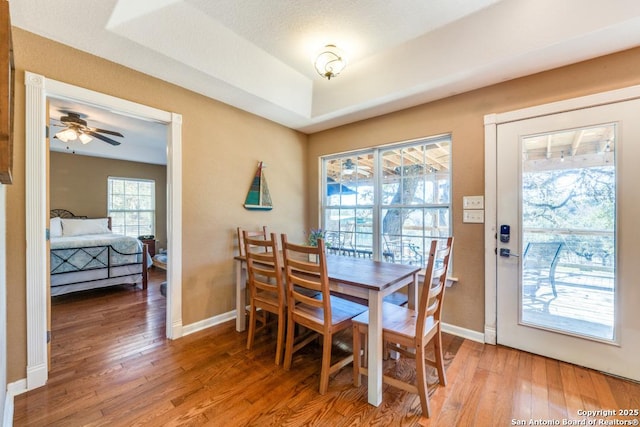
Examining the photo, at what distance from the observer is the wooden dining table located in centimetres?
169

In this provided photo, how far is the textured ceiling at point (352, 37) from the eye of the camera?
1.77m

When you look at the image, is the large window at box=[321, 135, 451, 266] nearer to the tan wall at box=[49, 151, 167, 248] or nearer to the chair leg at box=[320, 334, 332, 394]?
the chair leg at box=[320, 334, 332, 394]

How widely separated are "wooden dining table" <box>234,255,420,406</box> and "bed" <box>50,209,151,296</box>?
348 centimetres

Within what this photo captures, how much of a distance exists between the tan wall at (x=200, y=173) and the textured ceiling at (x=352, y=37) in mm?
132

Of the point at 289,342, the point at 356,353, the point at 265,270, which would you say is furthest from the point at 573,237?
the point at 265,270

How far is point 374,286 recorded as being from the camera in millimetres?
1678

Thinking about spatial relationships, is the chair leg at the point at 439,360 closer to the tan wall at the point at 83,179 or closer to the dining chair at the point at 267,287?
the dining chair at the point at 267,287

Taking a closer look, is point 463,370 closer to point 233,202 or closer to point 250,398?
point 250,398

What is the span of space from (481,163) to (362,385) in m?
2.19

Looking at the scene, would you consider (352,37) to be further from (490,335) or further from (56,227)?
(56,227)

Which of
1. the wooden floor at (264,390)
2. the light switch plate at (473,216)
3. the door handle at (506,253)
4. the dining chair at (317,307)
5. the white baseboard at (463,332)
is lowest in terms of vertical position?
the wooden floor at (264,390)

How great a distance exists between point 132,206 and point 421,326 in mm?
7040

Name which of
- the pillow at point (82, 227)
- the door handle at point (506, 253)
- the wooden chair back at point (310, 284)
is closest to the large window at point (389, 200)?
the door handle at point (506, 253)

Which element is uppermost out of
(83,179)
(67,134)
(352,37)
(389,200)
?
(352,37)
